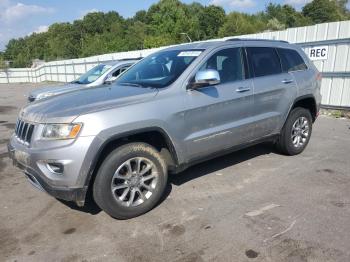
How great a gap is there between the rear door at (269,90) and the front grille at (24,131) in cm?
291

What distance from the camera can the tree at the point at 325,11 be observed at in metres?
83.2

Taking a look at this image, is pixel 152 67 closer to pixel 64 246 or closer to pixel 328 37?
pixel 64 246

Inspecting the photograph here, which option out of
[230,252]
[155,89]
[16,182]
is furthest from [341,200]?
[16,182]

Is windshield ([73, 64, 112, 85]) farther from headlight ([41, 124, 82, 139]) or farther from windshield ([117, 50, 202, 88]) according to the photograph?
headlight ([41, 124, 82, 139])


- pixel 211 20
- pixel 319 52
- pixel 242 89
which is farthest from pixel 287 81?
pixel 211 20

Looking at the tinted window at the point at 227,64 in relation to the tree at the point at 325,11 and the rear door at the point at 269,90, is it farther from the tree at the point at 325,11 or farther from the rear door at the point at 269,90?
the tree at the point at 325,11

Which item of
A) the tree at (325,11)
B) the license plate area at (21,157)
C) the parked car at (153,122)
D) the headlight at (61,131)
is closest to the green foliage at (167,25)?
the tree at (325,11)

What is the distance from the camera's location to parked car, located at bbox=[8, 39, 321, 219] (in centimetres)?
338

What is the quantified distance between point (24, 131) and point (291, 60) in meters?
4.11

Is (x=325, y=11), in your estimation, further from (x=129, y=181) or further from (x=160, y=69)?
(x=129, y=181)

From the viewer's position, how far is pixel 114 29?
91.5 meters

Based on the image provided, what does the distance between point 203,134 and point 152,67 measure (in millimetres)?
1276

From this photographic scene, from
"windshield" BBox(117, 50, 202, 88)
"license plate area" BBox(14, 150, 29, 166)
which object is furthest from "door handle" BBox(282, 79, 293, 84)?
"license plate area" BBox(14, 150, 29, 166)

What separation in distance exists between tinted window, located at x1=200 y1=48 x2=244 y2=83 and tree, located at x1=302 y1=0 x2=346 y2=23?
88.3m
